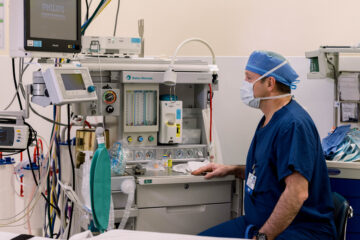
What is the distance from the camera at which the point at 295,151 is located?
1.93 meters

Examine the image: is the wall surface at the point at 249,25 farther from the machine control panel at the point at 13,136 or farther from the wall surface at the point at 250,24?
the machine control panel at the point at 13,136

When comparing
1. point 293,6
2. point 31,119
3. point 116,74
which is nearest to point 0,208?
point 31,119

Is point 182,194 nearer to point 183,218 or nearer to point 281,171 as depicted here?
point 183,218

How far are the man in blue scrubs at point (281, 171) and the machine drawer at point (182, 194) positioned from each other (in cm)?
17

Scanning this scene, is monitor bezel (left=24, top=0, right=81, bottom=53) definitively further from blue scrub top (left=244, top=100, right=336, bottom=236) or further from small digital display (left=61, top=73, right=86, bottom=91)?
blue scrub top (left=244, top=100, right=336, bottom=236)

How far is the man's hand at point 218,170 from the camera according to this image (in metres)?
2.31

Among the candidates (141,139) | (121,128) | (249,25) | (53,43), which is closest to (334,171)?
(141,139)

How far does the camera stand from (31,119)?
305 cm

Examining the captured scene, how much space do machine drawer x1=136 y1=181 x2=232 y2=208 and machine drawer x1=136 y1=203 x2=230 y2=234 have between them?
0.11 feet

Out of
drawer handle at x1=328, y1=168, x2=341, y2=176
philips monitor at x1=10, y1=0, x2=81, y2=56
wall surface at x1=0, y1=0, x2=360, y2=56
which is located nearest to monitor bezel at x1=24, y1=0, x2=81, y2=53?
philips monitor at x1=10, y1=0, x2=81, y2=56

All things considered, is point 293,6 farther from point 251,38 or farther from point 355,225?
point 355,225

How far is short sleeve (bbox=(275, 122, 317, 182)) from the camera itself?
1.92m

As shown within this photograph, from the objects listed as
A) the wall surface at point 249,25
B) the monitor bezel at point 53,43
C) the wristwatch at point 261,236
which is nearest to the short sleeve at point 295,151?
the wristwatch at point 261,236

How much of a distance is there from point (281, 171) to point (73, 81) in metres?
1.03
